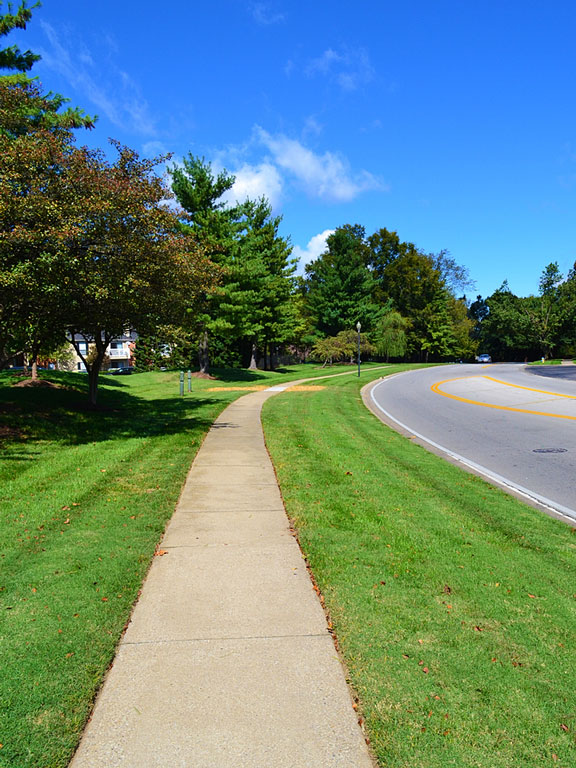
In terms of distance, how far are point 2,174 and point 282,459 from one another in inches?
292

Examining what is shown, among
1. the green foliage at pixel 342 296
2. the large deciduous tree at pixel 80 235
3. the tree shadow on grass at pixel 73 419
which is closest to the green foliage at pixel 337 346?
the green foliage at pixel 342 296

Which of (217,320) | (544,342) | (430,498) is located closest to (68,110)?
(217,320)

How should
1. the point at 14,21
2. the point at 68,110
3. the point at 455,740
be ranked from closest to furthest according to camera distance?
the point at 455,740 < the point at 14,21 < the point at 68,110

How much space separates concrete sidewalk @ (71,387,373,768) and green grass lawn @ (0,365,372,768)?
20cm

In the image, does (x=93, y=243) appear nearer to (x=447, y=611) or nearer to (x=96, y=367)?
(x=96, y=367)

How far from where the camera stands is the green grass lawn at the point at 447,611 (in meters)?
2.57

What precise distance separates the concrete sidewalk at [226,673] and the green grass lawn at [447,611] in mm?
216

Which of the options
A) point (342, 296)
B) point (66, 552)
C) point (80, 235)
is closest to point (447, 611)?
point (66, 552)

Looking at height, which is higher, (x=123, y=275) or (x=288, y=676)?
(x=123, y=275)

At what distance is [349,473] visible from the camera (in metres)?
8.09

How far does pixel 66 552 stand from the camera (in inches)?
193

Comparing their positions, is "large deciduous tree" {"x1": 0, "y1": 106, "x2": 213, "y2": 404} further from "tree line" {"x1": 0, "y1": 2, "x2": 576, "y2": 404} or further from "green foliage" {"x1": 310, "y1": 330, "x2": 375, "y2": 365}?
"green foliage" {"x1": 310, "y1": 330, "x2": 375, "y2": 365}

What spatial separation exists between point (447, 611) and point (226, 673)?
177cm

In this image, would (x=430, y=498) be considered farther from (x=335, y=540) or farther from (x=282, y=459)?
(x=282, y=459)
